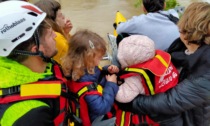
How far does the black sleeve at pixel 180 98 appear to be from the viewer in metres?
2.15

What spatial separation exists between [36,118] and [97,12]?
284 inches

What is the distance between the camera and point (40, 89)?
1.81 metres

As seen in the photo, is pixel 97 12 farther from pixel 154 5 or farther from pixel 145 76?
pixel 145 76

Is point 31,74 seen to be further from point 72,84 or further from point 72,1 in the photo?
point 72,1

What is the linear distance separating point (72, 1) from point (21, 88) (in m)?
8.45

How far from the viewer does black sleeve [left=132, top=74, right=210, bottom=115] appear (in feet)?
7.06

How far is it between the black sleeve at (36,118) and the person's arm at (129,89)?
2.16 ft

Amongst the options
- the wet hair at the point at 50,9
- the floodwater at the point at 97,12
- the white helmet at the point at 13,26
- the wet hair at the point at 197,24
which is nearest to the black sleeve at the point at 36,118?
the white helmet at the point at 13,26

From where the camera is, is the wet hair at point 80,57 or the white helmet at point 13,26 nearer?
the white helmet at point 13,26

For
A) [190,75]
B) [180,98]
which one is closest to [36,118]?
[180,98]

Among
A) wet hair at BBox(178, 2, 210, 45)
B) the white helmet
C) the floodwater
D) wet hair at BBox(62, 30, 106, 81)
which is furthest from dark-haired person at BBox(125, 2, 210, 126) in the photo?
the floodwater

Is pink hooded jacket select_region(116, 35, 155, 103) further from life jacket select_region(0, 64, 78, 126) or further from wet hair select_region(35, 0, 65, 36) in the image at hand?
wet hair select_region(35, 0, 65, 36)

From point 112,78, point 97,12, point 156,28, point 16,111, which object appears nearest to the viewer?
point 16,111

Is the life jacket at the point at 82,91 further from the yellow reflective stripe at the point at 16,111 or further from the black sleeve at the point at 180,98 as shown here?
the yellow reflective stripe at the point at 16,111
